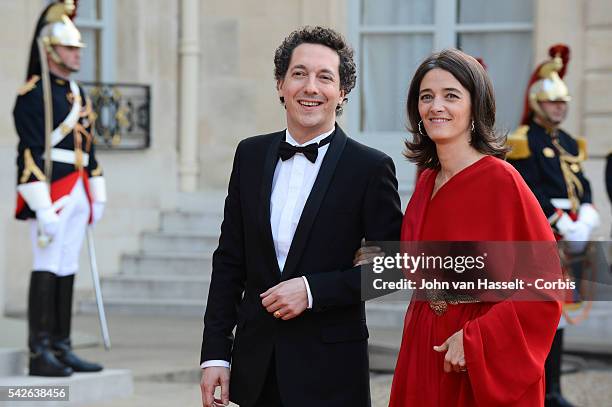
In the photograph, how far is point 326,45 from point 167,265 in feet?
25.6

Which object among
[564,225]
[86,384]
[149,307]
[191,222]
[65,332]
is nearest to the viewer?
[86,384]

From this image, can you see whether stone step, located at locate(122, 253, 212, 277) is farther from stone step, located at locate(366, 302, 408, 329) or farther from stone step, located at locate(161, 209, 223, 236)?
stone step, located at locate(366, 302, 408, 329)

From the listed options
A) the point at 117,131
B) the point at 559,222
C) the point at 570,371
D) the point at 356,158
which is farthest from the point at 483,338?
the point at 117,131

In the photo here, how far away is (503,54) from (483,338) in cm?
909

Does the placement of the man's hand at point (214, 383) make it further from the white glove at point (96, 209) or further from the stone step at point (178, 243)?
the stone step at point (178, 243)

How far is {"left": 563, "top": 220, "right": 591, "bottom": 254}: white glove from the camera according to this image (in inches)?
302

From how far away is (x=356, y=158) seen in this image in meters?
3.80

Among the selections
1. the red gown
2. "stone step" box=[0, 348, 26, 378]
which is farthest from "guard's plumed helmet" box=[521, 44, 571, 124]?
the red gown

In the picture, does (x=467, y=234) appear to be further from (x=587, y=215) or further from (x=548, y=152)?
(x=587, y=215)

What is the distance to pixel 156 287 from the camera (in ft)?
36.9

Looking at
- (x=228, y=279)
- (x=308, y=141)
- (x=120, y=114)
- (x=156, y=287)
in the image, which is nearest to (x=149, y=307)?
(x=156, y=287)

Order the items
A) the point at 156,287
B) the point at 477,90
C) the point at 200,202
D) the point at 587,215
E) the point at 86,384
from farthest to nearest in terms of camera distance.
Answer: the point at 200,202
the point at 156,287
the point at 587,215
the point at 86,384
the point at 477,90

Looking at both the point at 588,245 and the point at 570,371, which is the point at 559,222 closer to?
the point at 588,245

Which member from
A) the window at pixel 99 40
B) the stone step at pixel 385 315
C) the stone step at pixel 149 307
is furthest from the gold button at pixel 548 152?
the window at pixel 99 40
